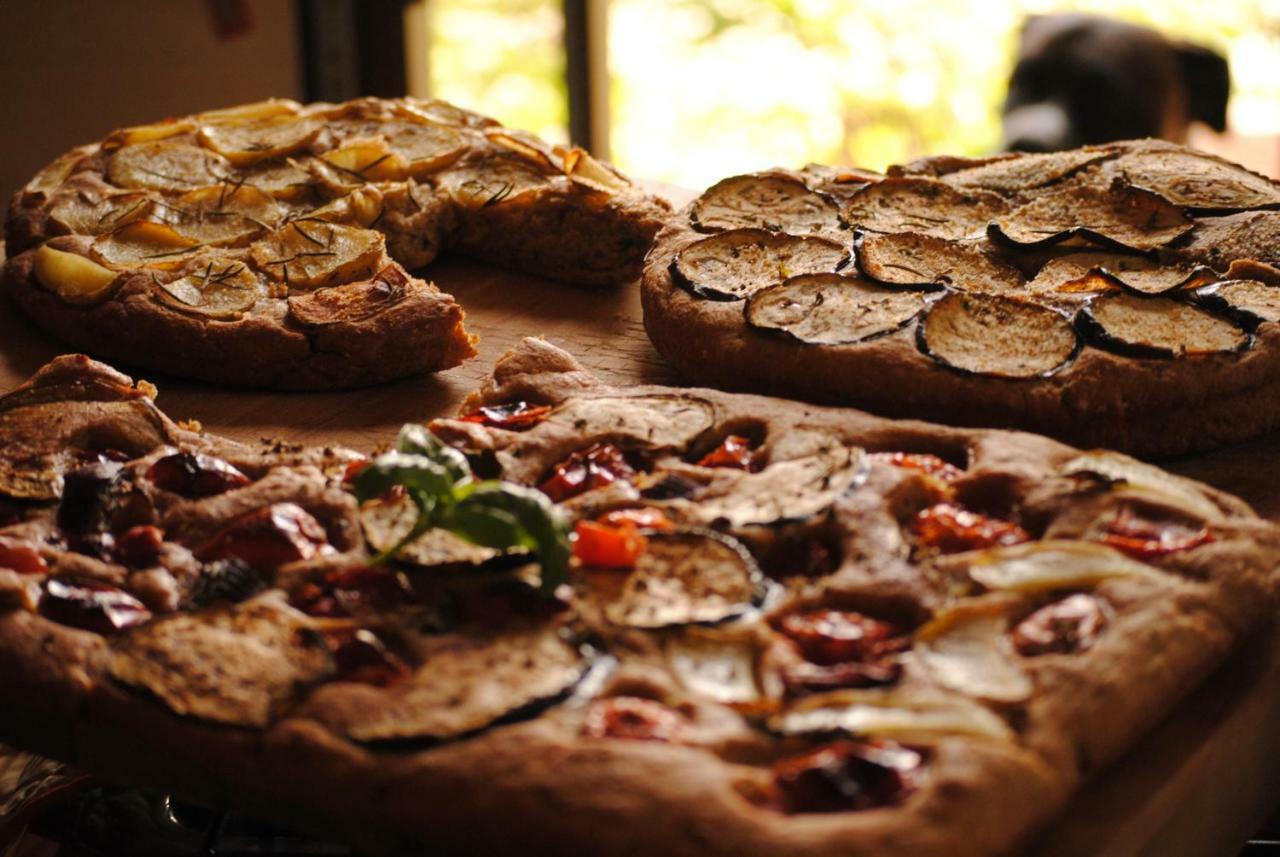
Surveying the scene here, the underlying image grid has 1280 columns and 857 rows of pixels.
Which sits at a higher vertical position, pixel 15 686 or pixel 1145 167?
pixel 1145 167

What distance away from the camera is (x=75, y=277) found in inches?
225

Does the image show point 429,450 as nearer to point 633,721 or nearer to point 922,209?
point 633,721

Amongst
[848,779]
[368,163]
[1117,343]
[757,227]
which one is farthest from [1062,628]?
[368,163]

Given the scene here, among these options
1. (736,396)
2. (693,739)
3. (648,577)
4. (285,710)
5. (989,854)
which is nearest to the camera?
(989,854)

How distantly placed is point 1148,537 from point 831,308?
5.45 ft

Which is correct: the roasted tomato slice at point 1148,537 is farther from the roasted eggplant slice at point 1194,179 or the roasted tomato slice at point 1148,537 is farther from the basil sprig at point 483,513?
the roasted eggplant slice at point 1194,179

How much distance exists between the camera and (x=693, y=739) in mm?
2990

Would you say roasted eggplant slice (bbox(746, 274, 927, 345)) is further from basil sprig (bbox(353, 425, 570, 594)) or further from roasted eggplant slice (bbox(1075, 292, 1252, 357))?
basil sprig (bbox(353, 425, 570, 594))

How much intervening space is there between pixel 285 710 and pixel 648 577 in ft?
2.77

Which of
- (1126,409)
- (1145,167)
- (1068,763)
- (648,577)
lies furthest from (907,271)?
(1068,763)

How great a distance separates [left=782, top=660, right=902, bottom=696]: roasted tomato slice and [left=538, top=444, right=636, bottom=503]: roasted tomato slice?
1000 millimetres

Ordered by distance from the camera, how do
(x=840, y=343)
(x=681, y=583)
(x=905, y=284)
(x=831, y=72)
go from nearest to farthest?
(x=681, y=583)
(x=840, y=343)
(x=905, y=284)
(x=831, y=72)

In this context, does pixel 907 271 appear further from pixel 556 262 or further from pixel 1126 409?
pixel 556 262

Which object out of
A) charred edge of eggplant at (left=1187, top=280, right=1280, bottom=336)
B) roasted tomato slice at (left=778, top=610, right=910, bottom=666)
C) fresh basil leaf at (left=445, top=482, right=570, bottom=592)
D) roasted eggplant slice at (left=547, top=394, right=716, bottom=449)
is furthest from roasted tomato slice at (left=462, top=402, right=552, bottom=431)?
charred edge of eggplant at (left=1187, top=280, right=1280, bottom=336)
